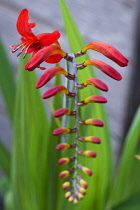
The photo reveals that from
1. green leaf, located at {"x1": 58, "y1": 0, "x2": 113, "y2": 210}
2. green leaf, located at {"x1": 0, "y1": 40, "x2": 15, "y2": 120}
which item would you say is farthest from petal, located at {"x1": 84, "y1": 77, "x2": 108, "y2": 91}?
green leaf, located at {"x1": 0, "y1": 40, "x2": 15, "y2": 120}

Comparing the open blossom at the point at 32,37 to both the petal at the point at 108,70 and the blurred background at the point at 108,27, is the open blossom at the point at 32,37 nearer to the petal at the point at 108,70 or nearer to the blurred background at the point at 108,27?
the petal at the point at 108,70

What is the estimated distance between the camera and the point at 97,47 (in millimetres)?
508

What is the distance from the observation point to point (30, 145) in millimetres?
788

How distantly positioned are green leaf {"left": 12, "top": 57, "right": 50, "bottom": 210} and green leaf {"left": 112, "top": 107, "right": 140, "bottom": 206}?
6.2 inches

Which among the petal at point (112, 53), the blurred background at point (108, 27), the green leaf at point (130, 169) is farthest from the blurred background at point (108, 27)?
the petal at point (112, 53)

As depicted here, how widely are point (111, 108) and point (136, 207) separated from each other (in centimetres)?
70

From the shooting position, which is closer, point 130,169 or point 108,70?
point 108,70

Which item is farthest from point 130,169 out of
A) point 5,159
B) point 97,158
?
point 5,159

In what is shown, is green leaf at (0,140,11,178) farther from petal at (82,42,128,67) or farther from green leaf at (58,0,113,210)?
petal at (82,42,128,67)

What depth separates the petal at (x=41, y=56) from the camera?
0.46 meters

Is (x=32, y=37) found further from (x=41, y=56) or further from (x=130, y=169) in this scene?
(x=130, y=169)

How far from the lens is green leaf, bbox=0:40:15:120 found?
0.91 metres

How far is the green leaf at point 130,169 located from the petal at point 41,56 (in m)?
0.32

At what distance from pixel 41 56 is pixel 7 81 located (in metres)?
0.48
